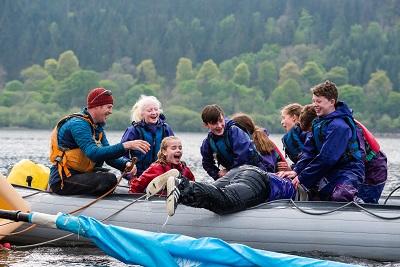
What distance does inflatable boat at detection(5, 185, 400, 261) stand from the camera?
10008 mm

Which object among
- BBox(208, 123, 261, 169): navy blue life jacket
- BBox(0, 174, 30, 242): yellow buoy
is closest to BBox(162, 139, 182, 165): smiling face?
BBox(208, 123, 261, 169): navy blue life jacket

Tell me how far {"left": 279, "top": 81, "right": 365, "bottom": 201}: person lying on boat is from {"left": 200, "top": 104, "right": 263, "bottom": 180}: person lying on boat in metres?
0.71

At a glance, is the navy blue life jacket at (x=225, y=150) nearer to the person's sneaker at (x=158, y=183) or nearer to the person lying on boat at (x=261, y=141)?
the person lying on boat at (x=261, y=141)

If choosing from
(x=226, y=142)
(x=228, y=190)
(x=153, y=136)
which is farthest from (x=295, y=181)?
(x=153, y=136)

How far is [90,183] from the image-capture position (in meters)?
11.2

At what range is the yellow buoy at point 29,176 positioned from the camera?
42.2 feet

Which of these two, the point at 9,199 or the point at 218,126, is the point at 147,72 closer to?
the point at 218,126

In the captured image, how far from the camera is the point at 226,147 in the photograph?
11234 millimetres

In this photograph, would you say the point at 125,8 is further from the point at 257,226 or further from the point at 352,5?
the point at 257,226

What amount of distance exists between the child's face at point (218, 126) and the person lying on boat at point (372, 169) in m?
1.61

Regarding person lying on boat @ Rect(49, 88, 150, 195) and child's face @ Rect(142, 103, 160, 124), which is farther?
child's face @ Rect(142, 103, 160, 124)

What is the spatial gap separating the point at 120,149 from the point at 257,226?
6.09 ft

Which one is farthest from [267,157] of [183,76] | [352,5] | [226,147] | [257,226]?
[352,5]

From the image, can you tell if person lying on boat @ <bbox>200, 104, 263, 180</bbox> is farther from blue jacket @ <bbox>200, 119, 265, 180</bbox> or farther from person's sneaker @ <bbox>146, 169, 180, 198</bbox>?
person's sneaker @ <bbox>146, 169, 180, 198</bbox>
